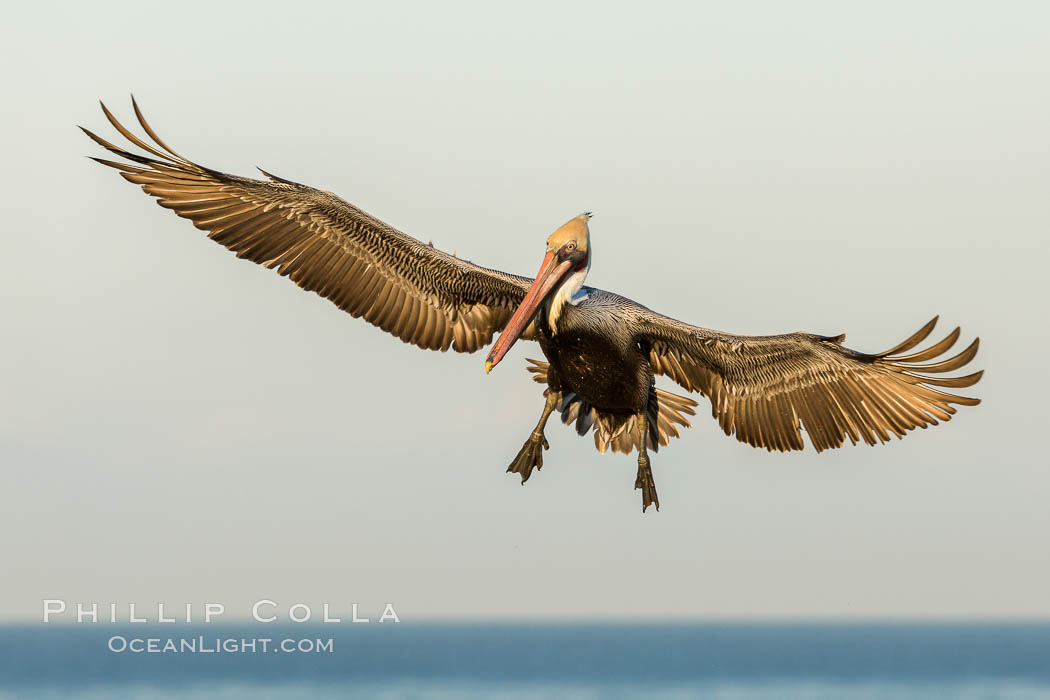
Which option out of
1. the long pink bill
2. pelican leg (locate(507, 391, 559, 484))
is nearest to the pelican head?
the long pink bill

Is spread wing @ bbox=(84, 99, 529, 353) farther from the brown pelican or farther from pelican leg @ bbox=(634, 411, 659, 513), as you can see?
pelican leg @ bbox=(634, 411, 659, 513)

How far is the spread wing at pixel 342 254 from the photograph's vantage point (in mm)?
11188

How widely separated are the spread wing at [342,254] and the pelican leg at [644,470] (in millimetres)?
1362

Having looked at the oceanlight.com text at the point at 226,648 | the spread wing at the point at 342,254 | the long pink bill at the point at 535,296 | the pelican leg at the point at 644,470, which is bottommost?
the pelican leg at the point at 644,470

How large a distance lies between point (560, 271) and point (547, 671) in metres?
95.0

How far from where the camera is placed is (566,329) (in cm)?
1080

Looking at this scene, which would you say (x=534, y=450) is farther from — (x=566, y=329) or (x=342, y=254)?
(x=342, y=254)

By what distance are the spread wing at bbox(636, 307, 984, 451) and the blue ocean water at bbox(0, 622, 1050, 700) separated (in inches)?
2147

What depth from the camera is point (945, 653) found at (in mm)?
128250

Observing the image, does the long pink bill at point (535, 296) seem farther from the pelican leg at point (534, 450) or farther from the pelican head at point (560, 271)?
the pelican leg at point (534, 450)

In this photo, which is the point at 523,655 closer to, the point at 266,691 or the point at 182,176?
the point at 266,691

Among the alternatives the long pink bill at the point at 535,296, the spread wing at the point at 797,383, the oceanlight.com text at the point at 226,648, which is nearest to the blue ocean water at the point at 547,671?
the oceanlight.com text at the point at 226,648

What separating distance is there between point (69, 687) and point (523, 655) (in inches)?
2338

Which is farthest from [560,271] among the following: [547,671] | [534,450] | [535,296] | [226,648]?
[226,648]
